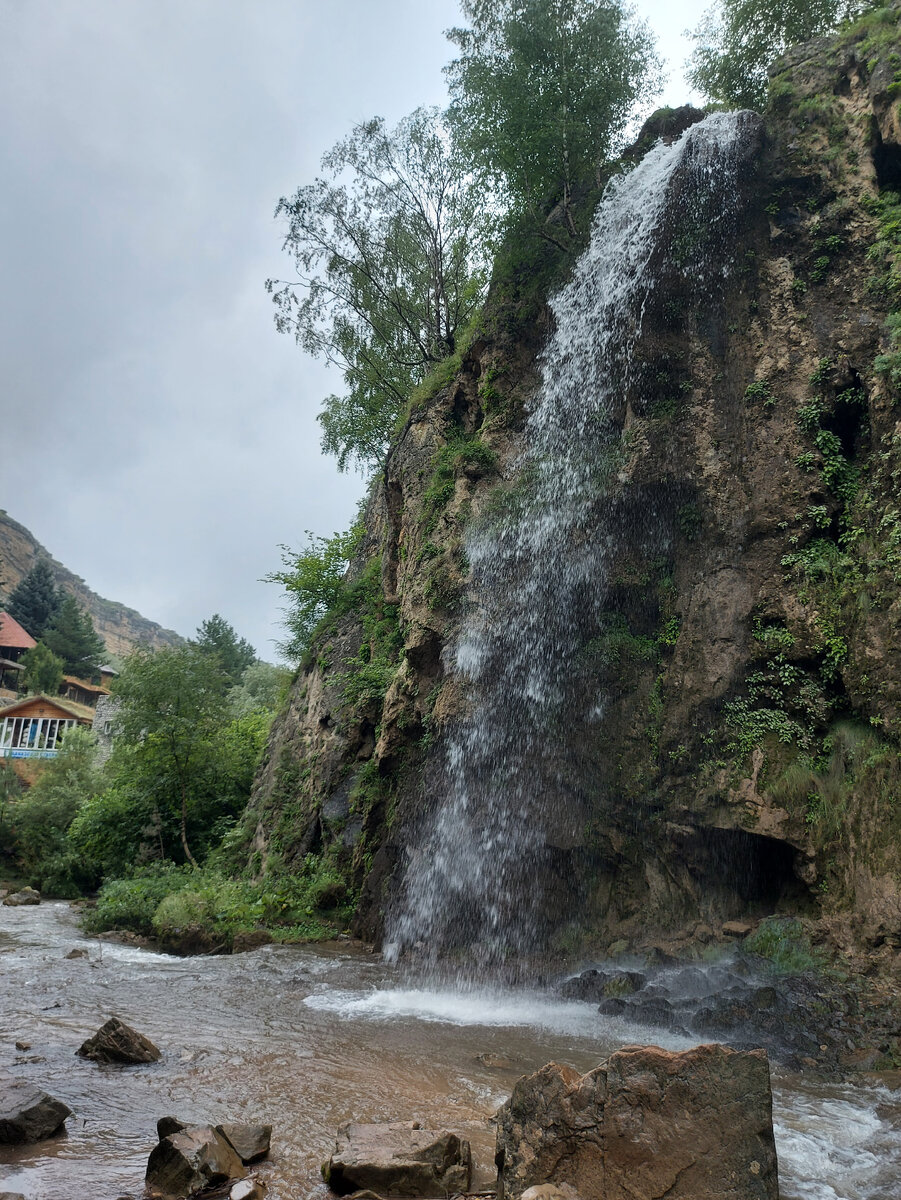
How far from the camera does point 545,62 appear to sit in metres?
18.9

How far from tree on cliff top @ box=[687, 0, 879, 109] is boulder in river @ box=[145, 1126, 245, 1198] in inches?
941

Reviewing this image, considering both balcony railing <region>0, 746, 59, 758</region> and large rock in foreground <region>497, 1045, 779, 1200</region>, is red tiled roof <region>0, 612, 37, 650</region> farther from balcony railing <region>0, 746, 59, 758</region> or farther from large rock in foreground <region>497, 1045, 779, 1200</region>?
large rock in foreground <region>497, 1045, 779, 1200</region>

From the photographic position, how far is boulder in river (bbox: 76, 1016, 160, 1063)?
6512 millimetres

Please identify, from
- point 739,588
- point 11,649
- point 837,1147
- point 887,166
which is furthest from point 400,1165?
point 11,649

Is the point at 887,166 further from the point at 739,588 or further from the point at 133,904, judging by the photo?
the point at 133,904

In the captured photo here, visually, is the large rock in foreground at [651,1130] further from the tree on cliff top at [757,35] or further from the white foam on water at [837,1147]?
the tree on cliff top at [757,35]

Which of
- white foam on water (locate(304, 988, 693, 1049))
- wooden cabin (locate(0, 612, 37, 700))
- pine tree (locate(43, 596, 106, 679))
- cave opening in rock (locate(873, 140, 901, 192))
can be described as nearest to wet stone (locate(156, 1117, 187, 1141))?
white foam on water (locate(304, 988, 693, 1049))

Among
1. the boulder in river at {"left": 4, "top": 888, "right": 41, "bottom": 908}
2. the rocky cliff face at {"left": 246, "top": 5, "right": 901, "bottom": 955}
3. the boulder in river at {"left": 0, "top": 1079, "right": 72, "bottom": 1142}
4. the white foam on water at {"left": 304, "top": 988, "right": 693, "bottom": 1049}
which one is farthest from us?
the boulder in river at {"left": 4, "top": 888, "right": 41, "bottom": 908}

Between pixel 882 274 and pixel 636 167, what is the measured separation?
24.0 feet

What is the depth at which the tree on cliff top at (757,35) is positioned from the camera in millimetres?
20453

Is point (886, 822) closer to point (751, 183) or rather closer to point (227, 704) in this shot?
point (751, 183)

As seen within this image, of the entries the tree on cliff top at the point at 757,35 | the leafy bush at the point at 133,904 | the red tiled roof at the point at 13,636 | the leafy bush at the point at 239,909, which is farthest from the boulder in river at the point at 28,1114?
the red tiled roof at the point at 13,636

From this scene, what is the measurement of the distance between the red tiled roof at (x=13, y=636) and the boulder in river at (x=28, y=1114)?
6129 cm

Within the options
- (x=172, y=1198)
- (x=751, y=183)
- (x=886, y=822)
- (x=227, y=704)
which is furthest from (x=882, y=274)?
(x=227, y=704)
